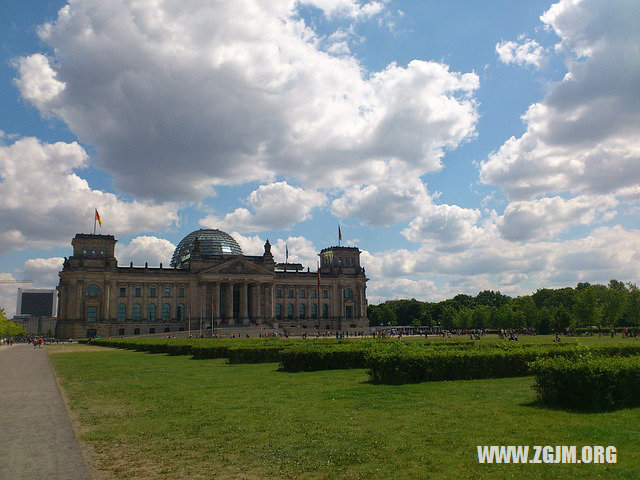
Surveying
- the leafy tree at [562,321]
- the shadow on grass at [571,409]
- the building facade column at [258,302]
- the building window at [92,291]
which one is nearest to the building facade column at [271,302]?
the building facade column at [258,302]

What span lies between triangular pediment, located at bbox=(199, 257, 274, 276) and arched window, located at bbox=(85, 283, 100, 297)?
75.0ft

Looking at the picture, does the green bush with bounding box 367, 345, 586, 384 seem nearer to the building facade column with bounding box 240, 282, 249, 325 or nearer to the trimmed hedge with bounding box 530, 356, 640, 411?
the trimmed hedge with bounding box 530, 356, 640, 411

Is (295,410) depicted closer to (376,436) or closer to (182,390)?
(376,436)

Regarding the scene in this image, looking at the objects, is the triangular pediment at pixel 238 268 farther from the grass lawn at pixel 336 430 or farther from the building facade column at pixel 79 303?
the grass lawn at pixel 336 430

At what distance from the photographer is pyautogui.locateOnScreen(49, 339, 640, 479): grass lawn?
34.0 feet

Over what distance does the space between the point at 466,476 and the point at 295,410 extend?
7.66 meters

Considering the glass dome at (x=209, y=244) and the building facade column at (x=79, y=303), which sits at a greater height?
the glass dome at (x=209, y=244)

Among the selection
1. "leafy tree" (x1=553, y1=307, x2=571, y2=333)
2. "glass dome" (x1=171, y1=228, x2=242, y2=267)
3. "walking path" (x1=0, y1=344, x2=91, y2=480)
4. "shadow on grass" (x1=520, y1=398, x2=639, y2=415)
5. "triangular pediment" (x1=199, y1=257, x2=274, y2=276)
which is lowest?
"walking path" (x1=0, y1=344, x2=91, y2=480)

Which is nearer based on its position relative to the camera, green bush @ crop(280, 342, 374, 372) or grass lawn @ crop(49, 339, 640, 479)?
grass lawn @ crop(49, 339, 640, 479)

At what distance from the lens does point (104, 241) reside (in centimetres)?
12281

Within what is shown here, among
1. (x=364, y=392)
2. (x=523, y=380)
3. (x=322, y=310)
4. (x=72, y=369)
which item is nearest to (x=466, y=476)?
(x=364, y=392)

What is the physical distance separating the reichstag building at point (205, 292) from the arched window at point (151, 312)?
0.02 metres

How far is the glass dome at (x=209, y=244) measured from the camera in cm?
14325

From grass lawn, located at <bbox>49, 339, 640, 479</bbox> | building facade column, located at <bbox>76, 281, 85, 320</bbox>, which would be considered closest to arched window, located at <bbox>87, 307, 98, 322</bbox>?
building facade column, located at <bbox>76, 281, 85, 320</bbox>
